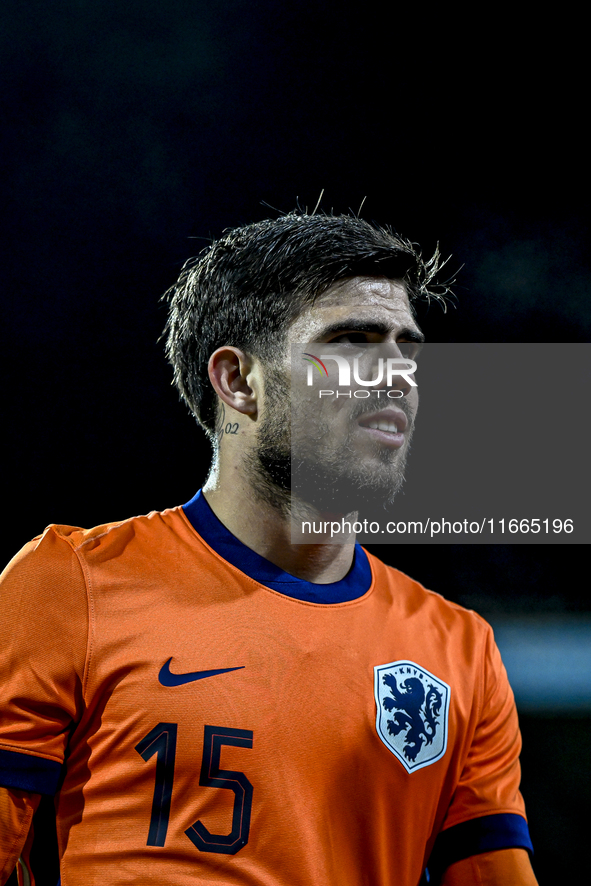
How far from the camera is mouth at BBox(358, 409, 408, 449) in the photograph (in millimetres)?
945

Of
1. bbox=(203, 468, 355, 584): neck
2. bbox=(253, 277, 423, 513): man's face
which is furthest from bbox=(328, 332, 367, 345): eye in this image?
bbox=(203, 468, 355, 584): neck

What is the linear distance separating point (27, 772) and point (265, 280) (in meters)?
0.75

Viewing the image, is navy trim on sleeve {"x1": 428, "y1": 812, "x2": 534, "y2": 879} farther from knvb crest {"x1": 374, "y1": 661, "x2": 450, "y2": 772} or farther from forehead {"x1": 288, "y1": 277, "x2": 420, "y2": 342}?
forehead {"x1": 288, "y1": 277, "x2": 420, "y2": 342}

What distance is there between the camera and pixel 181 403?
181cm

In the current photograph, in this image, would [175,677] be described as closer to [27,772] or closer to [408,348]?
[27,772]

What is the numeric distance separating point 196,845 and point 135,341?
1.30 m

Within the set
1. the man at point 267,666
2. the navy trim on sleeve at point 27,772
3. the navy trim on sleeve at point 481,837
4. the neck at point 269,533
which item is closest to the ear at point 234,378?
the man at point 267,666

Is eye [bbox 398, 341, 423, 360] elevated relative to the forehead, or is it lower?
lower

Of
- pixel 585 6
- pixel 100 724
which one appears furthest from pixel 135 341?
pixel 585 6

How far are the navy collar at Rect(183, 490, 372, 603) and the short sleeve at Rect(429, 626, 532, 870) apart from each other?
0.87 ft

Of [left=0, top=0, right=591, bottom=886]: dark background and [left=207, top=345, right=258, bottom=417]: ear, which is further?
[left=0, top=0, right=591, bottom=886]: dark background

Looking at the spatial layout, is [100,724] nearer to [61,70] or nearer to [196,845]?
[196,845]

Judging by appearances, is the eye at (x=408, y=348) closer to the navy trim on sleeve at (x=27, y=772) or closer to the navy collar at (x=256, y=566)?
the navy collar at (x=256, y=566)

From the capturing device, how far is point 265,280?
1050 millimetres
